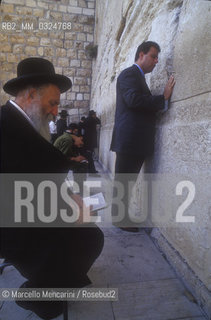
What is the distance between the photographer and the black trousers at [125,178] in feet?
6.94

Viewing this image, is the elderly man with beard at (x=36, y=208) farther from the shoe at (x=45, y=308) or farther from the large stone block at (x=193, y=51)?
the large stone block at (x=193, y=51)

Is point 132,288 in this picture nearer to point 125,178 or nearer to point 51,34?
point 125,178

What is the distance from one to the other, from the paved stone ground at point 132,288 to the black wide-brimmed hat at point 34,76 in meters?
1.34

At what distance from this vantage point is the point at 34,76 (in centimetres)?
123

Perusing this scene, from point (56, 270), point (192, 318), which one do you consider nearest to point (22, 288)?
point (56, 270)

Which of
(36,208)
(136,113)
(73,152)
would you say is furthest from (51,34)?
(36,208)

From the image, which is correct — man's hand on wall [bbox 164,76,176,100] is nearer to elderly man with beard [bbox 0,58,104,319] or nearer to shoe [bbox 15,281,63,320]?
elderly man with beard [bbox 0,58,104,319]

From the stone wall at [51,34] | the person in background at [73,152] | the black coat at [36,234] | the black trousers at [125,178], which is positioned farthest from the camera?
the stone wall at [51,34]

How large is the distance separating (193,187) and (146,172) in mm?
882

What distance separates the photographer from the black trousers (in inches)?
83.3

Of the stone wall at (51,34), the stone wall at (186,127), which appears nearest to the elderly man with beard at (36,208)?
the stone wall at (186,127)

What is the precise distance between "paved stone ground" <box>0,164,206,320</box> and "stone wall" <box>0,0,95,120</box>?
390 inches

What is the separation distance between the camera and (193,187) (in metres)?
1.41

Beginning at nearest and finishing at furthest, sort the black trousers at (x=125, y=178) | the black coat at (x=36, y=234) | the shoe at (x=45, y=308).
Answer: the black coat at (x=36, y=234) < the shoe at (x=45, y=308) < the black trousers at (x=125, y=178)
